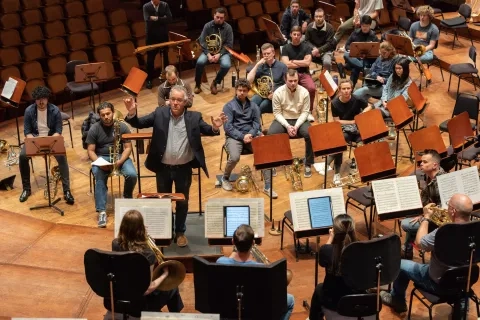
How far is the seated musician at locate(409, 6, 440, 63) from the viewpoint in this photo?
32.2ft

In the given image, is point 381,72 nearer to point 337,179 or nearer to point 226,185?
point 337,179

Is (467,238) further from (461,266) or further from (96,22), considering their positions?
(96,22)

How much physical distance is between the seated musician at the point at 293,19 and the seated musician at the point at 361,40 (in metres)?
0.81

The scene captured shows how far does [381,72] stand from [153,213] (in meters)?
4.39

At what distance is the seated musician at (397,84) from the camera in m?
8.17

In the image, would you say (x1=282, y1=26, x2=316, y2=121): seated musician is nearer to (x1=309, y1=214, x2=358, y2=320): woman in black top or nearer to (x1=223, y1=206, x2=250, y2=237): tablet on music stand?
(x1=223, y1=206, x2=250, y2=237): tablet on music stand

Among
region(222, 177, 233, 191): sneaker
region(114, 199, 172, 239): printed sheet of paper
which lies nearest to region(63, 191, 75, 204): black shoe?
region(222, 177, 233, 191): sneaker

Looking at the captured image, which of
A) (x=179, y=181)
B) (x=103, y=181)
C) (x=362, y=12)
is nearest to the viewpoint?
(x=179, y=181)

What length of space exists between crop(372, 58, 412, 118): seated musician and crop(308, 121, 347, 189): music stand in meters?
1.33

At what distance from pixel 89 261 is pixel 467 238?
2387 mm

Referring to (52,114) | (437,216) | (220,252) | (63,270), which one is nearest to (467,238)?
(437,216)

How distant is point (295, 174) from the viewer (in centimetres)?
782

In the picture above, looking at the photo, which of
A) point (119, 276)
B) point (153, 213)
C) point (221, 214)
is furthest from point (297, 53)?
point (119, 276)

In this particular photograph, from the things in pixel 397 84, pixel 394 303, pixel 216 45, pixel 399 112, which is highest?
pixel 216 45
